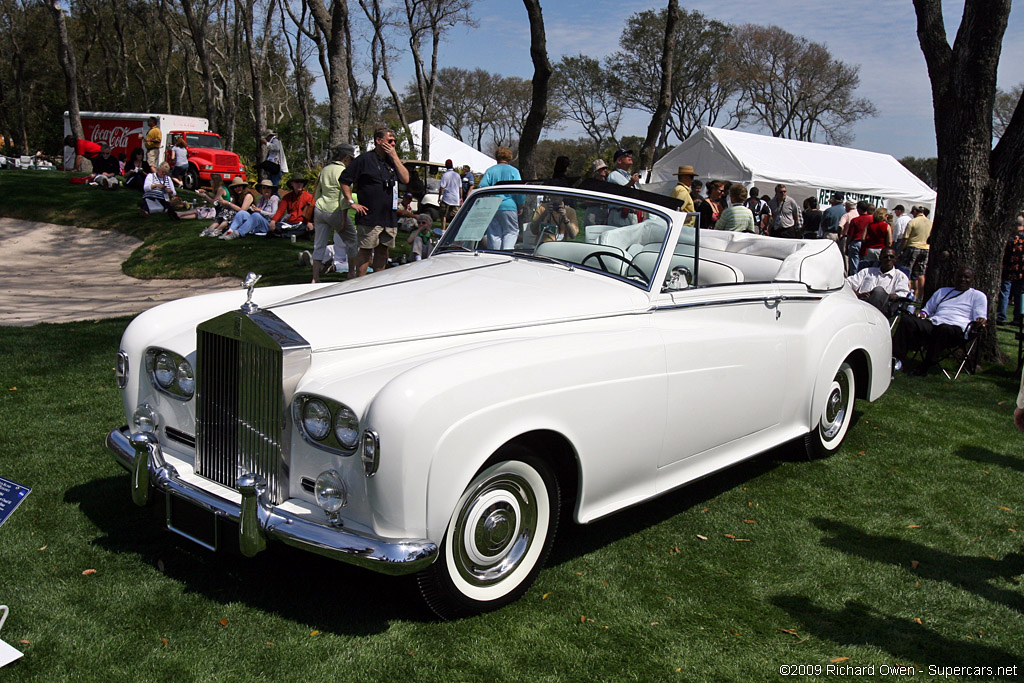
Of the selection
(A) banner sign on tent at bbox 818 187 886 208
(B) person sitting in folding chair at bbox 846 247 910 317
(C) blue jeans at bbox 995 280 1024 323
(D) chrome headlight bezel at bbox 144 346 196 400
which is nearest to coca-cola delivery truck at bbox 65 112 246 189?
(A) banner sign on tent at bbox 818 187 886 208

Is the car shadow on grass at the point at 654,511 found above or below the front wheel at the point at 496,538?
below

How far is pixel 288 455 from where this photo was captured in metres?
3.18

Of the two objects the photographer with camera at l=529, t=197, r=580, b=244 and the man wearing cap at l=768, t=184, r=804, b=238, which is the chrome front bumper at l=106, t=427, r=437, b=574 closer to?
the photographer with camera at l=529, t=197, r=580, b=244

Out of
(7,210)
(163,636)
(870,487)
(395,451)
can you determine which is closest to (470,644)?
(395,451)

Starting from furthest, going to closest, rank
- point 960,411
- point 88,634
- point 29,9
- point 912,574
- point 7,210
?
point 29,9 < point 7,210 < point 960,411 < point 912,574 < point 88,634

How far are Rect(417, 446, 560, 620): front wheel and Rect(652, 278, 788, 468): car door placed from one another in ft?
2.63

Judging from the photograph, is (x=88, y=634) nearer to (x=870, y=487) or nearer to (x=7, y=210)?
(x=870, y=487)

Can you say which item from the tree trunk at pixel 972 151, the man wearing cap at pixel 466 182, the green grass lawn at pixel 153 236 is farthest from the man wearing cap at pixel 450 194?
the tree trunk at pixel 972 151

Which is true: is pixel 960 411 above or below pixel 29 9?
below

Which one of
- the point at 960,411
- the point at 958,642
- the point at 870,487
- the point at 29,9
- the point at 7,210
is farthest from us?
the point at 29,9

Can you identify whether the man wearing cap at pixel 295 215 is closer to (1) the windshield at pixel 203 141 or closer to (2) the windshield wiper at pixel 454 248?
(2) the windshield wiper at pixel 454 248

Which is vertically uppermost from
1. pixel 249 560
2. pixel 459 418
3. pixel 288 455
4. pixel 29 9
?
pixel 29 9

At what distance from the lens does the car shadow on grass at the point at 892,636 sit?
327 centimetres

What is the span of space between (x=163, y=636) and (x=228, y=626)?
23cm
